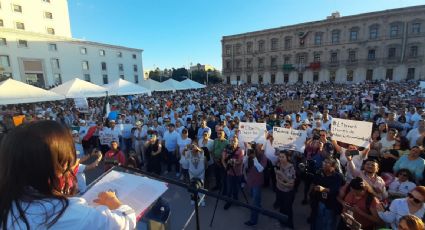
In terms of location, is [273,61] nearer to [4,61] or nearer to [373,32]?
[373,32]

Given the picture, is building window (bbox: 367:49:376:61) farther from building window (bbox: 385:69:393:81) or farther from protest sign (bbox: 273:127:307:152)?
protest sign (bbox: 273:127:307:152)

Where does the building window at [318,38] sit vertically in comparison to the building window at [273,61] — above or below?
above

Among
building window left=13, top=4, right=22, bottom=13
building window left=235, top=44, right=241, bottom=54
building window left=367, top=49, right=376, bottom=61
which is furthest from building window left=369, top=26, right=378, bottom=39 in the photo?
building window left=13, top=4, right=22, bottom=13

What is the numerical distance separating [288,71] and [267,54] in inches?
269

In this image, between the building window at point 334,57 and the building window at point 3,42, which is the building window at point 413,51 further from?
the building window at point 3,42

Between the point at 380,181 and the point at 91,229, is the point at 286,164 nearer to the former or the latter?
the point at 380,181

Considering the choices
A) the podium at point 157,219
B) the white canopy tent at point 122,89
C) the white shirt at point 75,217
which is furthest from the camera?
the white canopy tent at point 122,89

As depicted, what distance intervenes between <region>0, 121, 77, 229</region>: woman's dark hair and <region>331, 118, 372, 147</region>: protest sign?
5880 mm

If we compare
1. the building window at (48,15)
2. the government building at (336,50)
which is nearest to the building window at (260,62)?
the government building at (336,50)

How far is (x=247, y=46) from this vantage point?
192 ft

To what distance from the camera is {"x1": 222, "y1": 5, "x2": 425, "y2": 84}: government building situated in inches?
1650

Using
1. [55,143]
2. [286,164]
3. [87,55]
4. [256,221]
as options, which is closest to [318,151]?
[286,164]

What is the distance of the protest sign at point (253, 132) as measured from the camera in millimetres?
6180

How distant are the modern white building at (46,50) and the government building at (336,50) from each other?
3009cm
